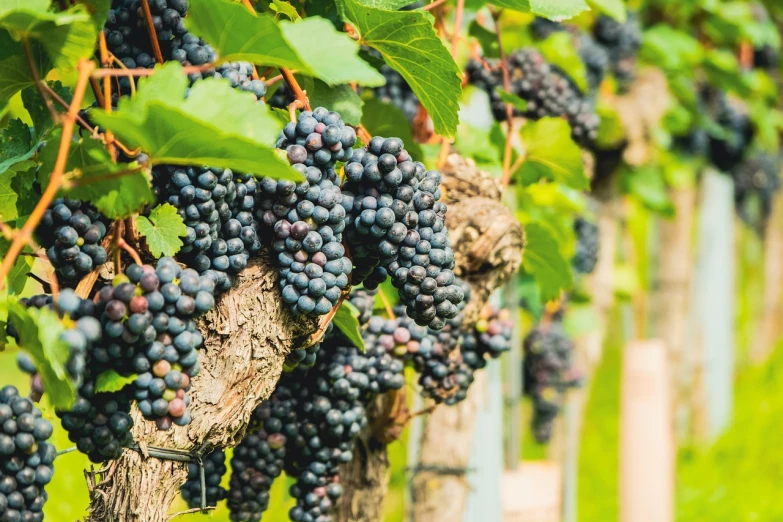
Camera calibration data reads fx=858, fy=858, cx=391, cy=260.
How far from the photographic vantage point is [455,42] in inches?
61.5

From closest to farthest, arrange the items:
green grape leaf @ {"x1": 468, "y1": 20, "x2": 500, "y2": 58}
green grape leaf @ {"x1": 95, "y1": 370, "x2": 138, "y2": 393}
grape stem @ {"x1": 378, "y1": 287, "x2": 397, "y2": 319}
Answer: green grape leaf @ {"x1": 95, "y1": 370, "x2": 138, "y2": 393}
grape stem @ {"x1": 378, "y1": 287, "x2": 397, "y2": 319}
green grape leaf @ {"x1": 468, "y1": 20, "x2": 500, "y2": 58}

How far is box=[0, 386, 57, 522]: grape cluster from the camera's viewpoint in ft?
2.89

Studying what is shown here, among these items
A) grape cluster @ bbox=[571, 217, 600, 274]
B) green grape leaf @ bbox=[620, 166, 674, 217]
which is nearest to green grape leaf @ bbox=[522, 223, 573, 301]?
grape cluster @ bbox=[571, 217, 600, 274]

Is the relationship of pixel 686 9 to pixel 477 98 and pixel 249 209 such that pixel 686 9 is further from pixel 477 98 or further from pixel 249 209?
pixel 249 209

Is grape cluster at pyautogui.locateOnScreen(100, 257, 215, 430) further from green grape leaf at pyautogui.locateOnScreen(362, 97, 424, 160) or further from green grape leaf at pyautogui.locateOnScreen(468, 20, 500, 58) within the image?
green grape leaf at pyautogui.locateOnScreen(468, 20, 500, 58)

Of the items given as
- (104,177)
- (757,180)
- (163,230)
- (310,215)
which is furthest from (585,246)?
(757,180)

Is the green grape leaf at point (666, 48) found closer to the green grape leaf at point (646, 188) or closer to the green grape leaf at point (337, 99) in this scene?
the green grape leaf at point (646, 188)

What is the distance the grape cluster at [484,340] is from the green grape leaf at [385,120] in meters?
0.33

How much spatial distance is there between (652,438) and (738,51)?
2.46m

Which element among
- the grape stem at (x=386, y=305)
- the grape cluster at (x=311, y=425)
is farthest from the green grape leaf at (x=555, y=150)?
the grape cluster at (x=311, y=425)

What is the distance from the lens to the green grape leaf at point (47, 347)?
0.80 meters

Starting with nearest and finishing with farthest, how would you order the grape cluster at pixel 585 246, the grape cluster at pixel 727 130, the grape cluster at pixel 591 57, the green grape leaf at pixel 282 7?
the green grape leaf at pixel 282 7
the grape cluster at pixel 591 57
the grape cluster at pixel 585 246
the grape cluster at pixel 727 130

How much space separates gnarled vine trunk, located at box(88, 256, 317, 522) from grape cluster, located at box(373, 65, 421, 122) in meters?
0.70

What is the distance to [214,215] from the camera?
0.99 meters
